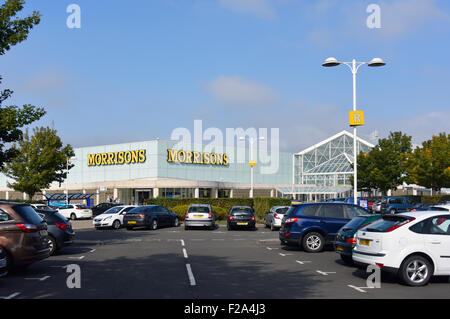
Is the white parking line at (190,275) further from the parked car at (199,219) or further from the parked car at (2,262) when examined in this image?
the parked car at (199,219)

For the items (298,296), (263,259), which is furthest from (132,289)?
(263,259)

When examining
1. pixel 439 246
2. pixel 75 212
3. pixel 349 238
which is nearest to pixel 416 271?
pixel 439 246

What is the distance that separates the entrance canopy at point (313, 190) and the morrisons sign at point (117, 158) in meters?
19.7

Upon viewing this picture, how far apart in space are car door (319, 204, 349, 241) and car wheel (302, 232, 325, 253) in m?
0.31

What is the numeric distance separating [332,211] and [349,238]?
3849 mm

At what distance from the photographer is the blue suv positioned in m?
16.0

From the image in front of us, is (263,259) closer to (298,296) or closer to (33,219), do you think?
(298,296)

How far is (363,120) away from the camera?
1939 centimetres

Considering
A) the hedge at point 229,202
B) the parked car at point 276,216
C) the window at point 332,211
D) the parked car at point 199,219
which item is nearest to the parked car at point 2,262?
the window at point 332,211

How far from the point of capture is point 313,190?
202ft

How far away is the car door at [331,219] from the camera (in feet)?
52.5

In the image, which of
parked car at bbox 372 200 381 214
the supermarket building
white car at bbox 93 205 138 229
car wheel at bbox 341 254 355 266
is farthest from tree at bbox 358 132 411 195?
car wheel at bbox 341 254 355 266

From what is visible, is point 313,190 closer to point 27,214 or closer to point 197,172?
point 197,172
